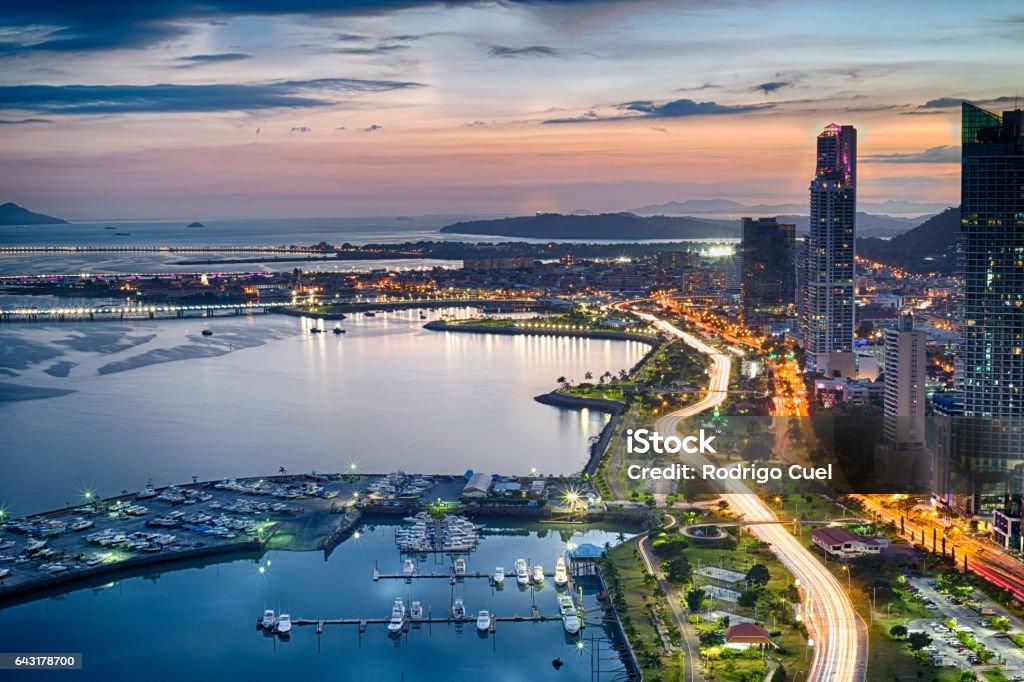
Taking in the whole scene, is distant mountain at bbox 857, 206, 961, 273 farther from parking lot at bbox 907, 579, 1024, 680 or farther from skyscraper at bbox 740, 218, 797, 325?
parking lot at bbox 907, 579, 1024, 680

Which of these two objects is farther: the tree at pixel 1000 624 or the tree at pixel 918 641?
the tree at pixel 1000 624

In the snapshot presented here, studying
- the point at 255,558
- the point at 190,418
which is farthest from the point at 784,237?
the point at 255,558

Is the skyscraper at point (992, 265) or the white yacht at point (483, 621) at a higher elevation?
the skyscraper at point (992, 265)

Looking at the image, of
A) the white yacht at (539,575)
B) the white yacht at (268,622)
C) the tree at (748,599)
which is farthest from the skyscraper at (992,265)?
the white yacht at (268,622)

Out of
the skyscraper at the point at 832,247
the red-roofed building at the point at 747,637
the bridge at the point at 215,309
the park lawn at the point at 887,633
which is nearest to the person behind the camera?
the park lawn at the point at 887,633

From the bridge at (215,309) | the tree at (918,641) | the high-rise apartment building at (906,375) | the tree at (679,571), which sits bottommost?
the tree at (918,641)

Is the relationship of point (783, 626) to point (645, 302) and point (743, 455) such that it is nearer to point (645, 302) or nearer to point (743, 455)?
point (743, 455)

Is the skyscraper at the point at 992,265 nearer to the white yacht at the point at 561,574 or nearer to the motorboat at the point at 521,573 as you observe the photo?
the white yacht at the point at 561,574
